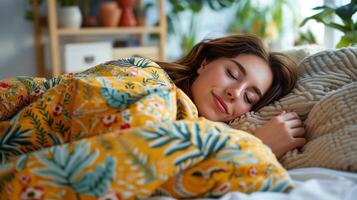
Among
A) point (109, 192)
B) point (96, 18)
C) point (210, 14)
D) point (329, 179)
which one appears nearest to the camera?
point (109, 192)

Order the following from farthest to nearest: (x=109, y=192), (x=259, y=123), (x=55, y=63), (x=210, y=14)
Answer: (x=210, y=14), (x=55, y=63), (x=259, y=123), (x=109, y=192)

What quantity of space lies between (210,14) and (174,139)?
312 centimetres

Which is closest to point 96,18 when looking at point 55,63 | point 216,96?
point 55,63

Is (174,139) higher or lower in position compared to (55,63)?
higher

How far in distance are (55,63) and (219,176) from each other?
2248mm

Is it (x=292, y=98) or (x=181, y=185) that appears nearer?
(x=181, y=185)

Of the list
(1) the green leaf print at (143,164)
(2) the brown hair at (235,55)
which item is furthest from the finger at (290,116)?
(1) the green leaf print at (143,164)

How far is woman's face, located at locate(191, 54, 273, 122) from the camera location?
1.08 metres

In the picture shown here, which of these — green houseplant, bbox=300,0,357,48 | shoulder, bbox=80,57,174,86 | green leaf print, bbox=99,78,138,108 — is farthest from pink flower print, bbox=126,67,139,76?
green houseplant, bbox=300,0,357,48

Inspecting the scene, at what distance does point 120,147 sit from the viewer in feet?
2.00

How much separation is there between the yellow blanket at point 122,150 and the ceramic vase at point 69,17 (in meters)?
2.00

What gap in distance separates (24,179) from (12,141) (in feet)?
0.61

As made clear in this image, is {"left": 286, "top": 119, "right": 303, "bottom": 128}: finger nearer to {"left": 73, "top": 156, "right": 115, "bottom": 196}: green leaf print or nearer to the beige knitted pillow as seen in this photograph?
the beige knitted pillow

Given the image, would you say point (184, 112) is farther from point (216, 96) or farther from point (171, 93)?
point (216, 96)
